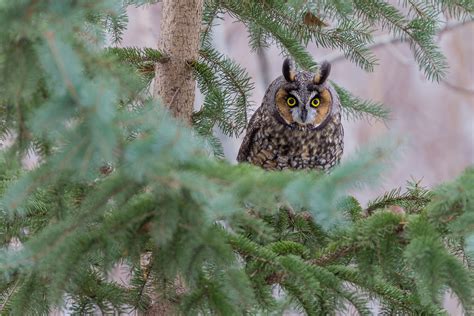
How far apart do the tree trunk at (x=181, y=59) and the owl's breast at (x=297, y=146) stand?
702mm

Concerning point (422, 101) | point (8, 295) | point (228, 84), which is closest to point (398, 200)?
point (228, 84)

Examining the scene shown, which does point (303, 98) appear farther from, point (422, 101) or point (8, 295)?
point (422, 101)

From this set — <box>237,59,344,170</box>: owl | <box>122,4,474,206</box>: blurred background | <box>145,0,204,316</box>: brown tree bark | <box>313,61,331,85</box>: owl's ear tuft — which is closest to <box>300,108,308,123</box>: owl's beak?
<box>237,59,344,170</box>: owl

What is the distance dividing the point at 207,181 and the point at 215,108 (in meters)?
1.38

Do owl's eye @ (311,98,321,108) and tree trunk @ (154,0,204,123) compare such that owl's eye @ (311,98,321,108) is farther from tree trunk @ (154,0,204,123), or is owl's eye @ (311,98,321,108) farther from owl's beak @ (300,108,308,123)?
tree trunk @ (154,0,204,123)

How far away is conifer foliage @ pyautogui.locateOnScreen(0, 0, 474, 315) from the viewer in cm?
123

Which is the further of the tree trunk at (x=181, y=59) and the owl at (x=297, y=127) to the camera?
the owl at (x=297, y=127)

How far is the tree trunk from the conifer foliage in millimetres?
545

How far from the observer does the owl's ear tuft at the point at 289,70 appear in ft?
9.80

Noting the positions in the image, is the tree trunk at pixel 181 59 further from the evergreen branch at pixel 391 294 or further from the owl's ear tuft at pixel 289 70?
the evergreen branch at pixel 391 294

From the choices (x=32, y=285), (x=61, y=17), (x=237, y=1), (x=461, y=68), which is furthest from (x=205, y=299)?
(x=461, y=68)

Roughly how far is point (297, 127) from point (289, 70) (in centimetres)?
24

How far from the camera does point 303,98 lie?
10.1ft

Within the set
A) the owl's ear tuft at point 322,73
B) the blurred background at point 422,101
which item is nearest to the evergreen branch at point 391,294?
the owl's ear tuft at point 322,73
